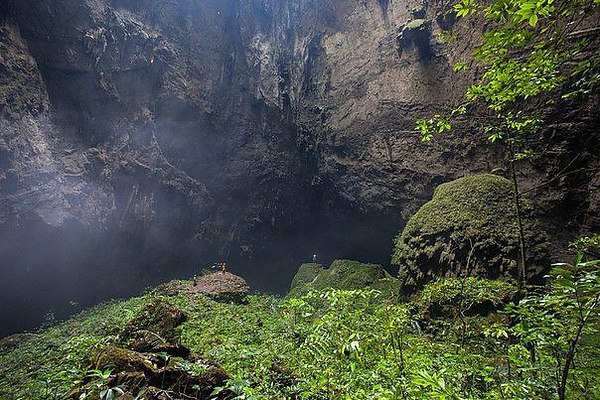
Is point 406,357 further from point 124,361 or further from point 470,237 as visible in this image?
point 470,237

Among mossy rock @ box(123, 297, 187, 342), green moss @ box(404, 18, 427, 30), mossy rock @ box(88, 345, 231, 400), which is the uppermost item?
green moss @ box(404, 18, 427, 30)

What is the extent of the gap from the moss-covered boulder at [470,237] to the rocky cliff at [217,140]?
7.40 ft

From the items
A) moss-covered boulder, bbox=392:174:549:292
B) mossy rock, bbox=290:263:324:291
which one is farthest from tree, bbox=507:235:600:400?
mossy rock, bbox=290:263:324:291

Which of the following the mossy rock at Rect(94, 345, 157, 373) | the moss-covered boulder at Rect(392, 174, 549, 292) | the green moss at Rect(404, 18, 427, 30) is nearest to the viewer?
the mossy rock at Rect(94, 345, 157, 373)

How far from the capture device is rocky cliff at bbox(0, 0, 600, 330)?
10805 mm

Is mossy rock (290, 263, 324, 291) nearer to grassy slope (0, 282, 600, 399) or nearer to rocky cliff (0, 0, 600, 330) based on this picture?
rocky cliff (0, 0, 600, 330)

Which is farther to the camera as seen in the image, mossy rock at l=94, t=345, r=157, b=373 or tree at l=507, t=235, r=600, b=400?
mossy rock at l=94, t=345, r=157, b=373

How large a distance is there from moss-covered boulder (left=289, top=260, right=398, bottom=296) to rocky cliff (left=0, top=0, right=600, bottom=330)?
231 centimetres

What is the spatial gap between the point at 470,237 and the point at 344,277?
5.58 m

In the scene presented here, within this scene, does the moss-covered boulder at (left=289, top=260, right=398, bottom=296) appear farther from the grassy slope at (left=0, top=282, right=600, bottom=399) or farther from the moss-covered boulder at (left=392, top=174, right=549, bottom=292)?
the grassy slope at (left=0, top=282, right=600, bottom=399)

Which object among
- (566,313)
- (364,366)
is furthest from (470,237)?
(364,366)

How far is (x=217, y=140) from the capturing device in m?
15.7

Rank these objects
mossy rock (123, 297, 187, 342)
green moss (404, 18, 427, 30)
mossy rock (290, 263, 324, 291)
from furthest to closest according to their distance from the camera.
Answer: mossy rock (290, 263, 324, 291) → green moss (404, 18, 427, 30) → mossy rock (123, 297, 187, 342)

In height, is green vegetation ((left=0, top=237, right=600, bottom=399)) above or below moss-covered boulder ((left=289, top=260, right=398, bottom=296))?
above
